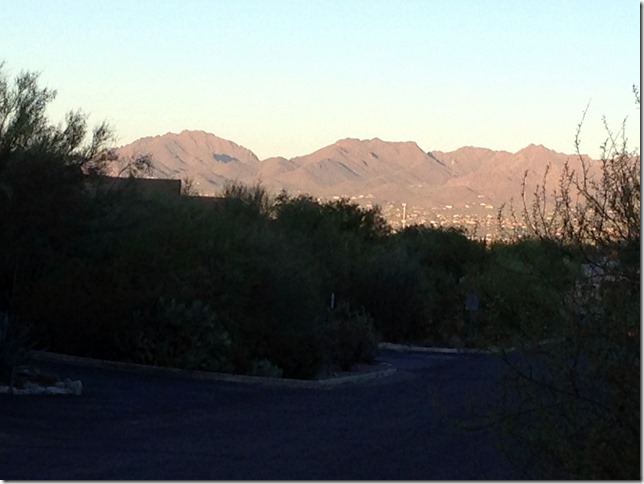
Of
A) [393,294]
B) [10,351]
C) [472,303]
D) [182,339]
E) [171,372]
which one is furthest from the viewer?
[393,294]

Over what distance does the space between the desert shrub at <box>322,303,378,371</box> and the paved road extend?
6014mm

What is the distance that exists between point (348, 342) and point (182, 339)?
772 cm

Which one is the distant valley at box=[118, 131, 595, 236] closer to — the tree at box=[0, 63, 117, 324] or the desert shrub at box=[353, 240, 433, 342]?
the desert shrub at box=[353, 240, 433, 342]

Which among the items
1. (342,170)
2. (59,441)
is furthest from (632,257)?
(342,170)

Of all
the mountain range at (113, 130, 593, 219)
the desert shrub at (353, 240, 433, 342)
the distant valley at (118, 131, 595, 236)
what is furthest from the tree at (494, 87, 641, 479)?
the mountain range at (113, 130, 593, 219)

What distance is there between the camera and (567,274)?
9664 mm

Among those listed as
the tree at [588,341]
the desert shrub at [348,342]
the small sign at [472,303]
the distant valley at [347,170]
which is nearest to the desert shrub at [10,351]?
the desert shrub at [348,342]

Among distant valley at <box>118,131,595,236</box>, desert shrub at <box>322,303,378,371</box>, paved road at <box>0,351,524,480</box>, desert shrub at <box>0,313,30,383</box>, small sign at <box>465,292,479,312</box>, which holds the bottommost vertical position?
paved road at <box>0,351,524,480</box>

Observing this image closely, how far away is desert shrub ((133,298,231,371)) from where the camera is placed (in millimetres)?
29297

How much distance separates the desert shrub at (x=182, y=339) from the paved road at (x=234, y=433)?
132 centimetres

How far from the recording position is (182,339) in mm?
29484

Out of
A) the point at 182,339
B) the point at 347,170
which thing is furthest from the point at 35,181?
the point at 347,170

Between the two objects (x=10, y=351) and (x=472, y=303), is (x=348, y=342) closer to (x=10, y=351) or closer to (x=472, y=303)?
(x=472, y=303)

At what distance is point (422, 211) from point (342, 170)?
47.5m
